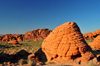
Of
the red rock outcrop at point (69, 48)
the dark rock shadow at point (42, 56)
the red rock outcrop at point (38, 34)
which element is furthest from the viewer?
the red rock outcrop at point (38, 34)

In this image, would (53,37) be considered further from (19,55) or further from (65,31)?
(19,55)

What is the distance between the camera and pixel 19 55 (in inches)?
385

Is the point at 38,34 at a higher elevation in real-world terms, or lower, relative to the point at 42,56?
higher

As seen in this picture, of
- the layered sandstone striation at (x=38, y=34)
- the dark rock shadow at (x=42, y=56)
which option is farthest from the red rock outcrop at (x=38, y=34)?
the dark rock shadow at (x=42, y=56)

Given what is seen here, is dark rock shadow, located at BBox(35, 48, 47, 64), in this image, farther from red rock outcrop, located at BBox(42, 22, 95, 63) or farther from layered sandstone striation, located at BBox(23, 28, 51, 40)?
layered sandstone striation, located at BBox(23, 28, 51, 40)

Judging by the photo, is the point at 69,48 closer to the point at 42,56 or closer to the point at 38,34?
the point at 42,56

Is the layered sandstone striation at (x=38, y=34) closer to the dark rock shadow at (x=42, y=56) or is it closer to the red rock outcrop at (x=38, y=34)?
the red rock outcrop at (x=38, y=34)

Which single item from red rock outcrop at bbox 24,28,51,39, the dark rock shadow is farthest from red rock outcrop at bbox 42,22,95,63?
red rock outcrop at bbox 24,28,51,39

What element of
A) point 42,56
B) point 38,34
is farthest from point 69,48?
point 38,34

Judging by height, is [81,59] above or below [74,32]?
below

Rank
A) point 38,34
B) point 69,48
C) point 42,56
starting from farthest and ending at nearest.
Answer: point 38,34 < point 42,56 < point 69,48

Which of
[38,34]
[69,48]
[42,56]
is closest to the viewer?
[69,48]

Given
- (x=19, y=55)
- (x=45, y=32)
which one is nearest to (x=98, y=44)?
(x=19, y=55)

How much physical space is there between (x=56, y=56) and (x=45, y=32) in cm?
6322
